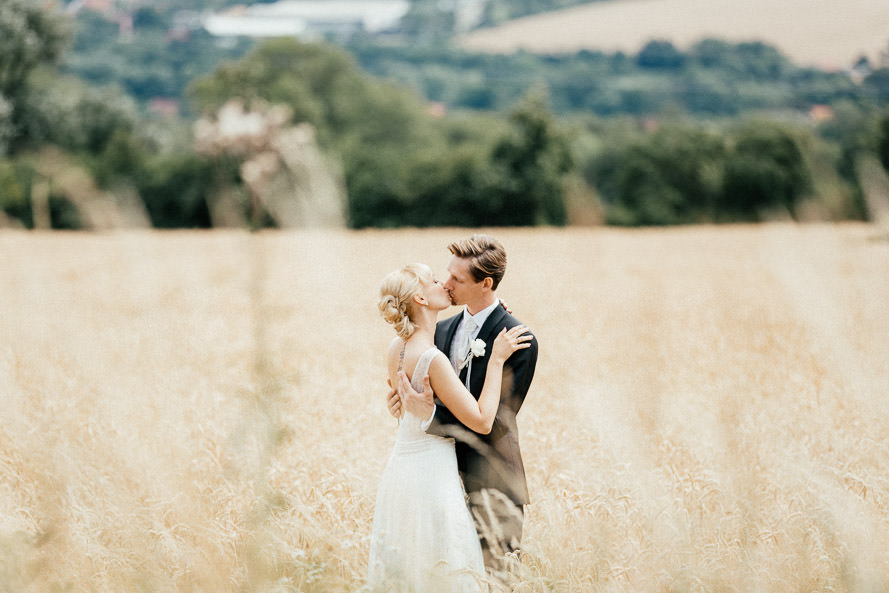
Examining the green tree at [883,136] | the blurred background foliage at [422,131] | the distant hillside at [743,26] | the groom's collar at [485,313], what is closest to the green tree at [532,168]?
the blurred background foliage at [422,131]

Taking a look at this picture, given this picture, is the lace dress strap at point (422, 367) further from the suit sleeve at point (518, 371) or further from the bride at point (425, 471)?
the suit sleeve at point (518, 371)

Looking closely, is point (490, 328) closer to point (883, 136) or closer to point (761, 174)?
point (883, 136)

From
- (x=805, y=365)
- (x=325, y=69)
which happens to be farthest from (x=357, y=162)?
(x=805, y=365)

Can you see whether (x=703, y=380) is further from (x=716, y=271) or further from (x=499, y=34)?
(x=499, y=34)

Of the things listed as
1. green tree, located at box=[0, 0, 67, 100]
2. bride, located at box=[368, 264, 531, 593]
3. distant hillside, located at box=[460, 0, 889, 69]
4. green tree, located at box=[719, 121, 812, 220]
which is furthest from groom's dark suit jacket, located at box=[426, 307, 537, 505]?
green tree, located at box=[0, 0, 67, 100]

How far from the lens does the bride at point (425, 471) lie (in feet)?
11.7

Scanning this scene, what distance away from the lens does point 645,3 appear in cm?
3269

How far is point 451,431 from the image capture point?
11.8ft

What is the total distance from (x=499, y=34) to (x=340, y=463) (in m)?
70.2

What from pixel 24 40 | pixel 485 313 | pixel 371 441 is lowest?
pixel 371 441

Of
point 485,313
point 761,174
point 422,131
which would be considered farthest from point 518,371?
point 422,131

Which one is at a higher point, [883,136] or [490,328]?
[883,136]

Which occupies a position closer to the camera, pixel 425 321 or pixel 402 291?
pixel 402 291

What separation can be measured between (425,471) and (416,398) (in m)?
0.38
